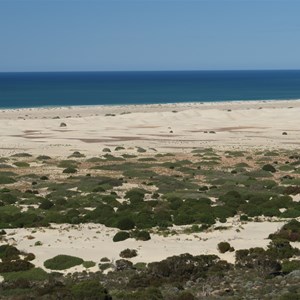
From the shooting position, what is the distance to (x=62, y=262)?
91.7 feet

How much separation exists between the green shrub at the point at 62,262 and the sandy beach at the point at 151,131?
46389mm

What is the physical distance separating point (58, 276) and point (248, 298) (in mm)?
7883

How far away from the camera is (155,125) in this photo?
116 m

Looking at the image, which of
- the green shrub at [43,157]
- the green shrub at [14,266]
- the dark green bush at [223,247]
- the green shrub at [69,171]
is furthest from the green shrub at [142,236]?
the green shrub at [43,157]

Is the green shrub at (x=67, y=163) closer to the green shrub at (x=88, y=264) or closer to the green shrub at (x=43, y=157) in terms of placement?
the green shrub at (x=43, y=157)

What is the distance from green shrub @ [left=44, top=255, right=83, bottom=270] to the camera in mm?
27594

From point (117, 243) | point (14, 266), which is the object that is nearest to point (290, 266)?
point (117, 243)

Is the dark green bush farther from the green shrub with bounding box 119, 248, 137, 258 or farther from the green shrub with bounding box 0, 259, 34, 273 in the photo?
the green shrub with bounding box 0, 259, 34, 273

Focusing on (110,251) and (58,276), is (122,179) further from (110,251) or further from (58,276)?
(58,276)

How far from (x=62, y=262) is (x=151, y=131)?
7815 cm

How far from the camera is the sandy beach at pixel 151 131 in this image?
3322 inches

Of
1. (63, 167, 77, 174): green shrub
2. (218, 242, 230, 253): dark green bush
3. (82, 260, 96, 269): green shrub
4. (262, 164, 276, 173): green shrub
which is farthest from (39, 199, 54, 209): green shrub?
(262, 164, 276, 173): green shrub

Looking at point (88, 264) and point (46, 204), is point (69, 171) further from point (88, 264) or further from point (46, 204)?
point (88, 264)

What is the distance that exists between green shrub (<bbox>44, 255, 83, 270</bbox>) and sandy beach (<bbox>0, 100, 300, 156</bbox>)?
46.4m
